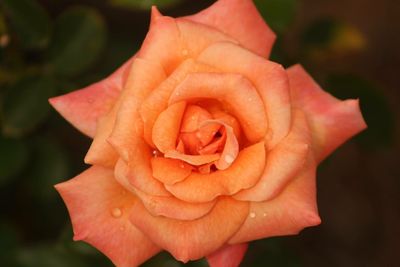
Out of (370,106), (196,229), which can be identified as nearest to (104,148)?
(196,229)

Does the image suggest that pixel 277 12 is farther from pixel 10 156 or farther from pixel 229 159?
pixel 10 156

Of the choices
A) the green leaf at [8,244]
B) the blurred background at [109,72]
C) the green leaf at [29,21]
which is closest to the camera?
the green leaf at [29,21]

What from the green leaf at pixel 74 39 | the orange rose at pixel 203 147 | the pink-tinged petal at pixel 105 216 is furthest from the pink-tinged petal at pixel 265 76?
the green leaf at pixel 74 39

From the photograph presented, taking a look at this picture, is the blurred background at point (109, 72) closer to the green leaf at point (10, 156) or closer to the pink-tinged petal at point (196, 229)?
the green leaf at point (10, 156)

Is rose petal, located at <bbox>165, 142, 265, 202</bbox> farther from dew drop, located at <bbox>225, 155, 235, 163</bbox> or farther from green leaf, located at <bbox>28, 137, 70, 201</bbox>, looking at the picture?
green leaf, located at <bbox>28, 137, 70, 201</bbox>

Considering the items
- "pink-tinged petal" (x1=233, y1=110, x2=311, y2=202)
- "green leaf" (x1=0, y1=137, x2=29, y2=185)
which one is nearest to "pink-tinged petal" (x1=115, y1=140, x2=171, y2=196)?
"pink-tinged petal" (x1=233, y1=110, x2=311, y2=202)
